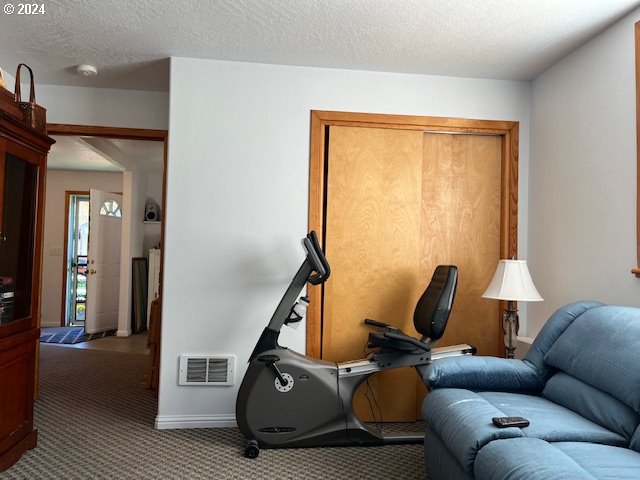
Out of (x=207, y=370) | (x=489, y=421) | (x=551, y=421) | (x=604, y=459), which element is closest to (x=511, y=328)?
(x=551, y=421)

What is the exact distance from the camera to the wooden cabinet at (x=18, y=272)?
253 cm

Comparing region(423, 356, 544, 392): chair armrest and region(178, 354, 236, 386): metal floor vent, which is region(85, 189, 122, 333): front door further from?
region(423, 356, 544, 392): chair armrest

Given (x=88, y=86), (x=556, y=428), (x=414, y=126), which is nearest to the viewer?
(x=556, y=428)

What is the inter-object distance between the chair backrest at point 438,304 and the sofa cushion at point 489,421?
0.60 metres

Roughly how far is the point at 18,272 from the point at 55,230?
5.43 m

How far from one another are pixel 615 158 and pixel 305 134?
187cm

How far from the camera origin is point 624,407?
191 cm

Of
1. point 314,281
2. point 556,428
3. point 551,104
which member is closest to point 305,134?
point 314,281

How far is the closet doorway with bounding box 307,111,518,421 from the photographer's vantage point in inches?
133

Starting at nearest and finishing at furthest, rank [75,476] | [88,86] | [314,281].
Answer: [75,476]
[314,281]
[88,86]

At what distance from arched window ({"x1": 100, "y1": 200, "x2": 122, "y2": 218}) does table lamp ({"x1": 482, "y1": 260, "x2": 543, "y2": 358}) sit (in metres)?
5.72

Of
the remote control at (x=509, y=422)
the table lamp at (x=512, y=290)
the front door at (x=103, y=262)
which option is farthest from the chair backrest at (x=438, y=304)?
the front door at (x=103, y=262)

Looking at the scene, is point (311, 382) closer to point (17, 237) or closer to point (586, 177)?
point (17, 237)

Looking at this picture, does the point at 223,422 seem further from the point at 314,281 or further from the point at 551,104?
the point at 551,104
